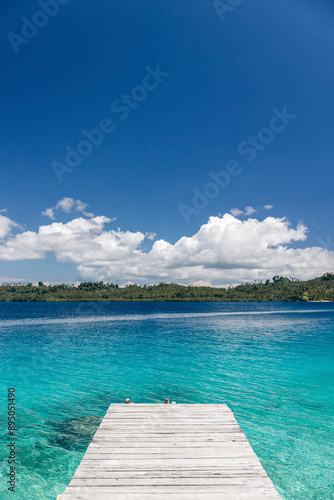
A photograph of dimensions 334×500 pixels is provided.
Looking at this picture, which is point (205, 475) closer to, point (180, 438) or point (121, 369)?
point (180, 438)

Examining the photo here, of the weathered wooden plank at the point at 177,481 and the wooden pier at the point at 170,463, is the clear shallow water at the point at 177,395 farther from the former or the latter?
the weathered wooden plank at the point at 177,481

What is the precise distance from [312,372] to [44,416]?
22.5 metres

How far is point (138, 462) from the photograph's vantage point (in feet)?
21.6

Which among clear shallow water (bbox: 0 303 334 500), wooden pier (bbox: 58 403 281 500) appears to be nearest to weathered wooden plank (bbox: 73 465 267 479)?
wooden pier (bbox: 58 403 281 500)

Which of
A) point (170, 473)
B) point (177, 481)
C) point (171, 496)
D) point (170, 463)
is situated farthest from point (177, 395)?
point (171, 496)

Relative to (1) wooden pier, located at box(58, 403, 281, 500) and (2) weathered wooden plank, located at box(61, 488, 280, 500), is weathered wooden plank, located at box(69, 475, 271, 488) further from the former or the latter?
(2) weathered wooden plank, located at box(61, 488, 280, 500)

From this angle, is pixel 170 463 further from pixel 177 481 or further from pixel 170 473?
pixel 177 481

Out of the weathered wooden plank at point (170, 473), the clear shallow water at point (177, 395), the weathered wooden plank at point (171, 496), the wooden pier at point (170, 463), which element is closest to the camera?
the weathered wooden plank at point (171, 496)

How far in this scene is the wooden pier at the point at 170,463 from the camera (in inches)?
223

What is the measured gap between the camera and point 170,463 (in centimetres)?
657

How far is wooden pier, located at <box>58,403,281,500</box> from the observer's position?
18.6 ft

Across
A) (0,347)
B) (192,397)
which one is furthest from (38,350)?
(192,397)

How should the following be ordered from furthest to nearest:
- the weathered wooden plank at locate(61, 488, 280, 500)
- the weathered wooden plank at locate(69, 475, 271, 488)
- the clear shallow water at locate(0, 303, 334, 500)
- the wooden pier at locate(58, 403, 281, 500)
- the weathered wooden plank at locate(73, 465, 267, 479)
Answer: the clear shallow water at locate(0, 303, 334, 500) → the weathered wooden plank at locate(73, 465, 267, 479) → the weathered wooden plank at locate(69, 475, 271, 488) → the wooden pier at locate(58, 403, 281, 500) → the weathered wooden plank at locate(61, 488, 280, 500)

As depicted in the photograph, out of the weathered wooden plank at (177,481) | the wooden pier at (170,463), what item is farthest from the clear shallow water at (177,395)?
the weathered wooden plank at (177,481)
